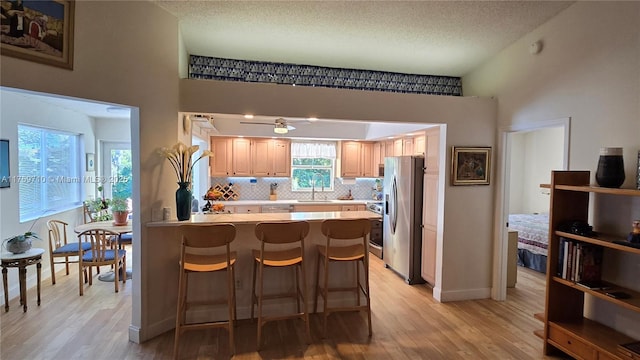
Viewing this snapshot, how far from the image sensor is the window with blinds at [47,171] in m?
4.25

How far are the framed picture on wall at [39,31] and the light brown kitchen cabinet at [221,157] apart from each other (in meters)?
3.92

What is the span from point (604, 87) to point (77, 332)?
5207 millimetres

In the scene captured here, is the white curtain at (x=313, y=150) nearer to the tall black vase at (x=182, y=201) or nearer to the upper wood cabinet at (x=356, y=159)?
the upper wood cabinet at (x=356, y=159)

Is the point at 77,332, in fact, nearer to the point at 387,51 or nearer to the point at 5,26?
the point at 5,26

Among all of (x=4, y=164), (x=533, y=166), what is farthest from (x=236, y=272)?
(x=533, y=166)

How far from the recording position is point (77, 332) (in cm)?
303

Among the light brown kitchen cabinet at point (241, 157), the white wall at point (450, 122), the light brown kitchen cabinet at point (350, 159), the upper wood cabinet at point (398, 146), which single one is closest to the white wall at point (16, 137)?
the light brown kitchen cabinet at point (241, 157)

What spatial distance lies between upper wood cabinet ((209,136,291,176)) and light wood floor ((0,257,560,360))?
2885 millimetres

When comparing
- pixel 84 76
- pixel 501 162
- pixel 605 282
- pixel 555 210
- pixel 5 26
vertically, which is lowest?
pixel 605 282

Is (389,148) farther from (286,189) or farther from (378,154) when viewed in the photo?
(286,189)

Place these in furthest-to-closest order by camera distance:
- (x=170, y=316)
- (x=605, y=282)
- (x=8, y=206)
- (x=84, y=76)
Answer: (x=8, y=206) < (x=170, y=316) < (x=605, y=282) < (x=84, y=76)

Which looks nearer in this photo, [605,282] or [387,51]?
[605,282]

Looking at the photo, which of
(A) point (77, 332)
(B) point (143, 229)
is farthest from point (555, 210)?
(A) point (77, 332)

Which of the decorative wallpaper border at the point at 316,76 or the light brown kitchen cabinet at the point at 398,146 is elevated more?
the decorative wallpaper border at the point at 316,76
